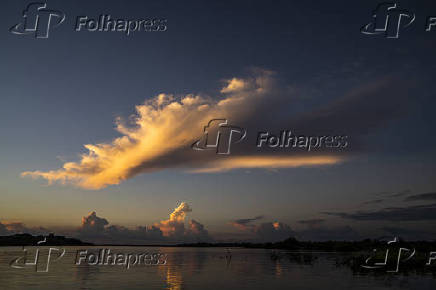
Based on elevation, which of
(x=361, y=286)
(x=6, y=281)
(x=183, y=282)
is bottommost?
(x=6, y=281)

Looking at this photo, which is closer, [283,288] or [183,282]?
[283,288]

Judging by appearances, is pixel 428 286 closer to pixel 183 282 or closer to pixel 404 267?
pixel 404 267

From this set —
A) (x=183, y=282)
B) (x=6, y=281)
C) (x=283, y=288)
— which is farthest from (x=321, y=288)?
(x=6, y=281)

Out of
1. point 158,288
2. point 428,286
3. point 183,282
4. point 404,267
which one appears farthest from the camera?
point 404,267

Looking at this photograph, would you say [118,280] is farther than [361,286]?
Yes

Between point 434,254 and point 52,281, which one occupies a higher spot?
point 434,254

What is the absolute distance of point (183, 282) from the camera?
4806 cm

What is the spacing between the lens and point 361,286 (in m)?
45.1

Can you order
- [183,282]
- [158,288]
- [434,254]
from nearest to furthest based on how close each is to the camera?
[158,288] → [183,282] → [434,254]

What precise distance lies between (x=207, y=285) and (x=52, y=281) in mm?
21497

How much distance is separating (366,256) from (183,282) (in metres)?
45.9

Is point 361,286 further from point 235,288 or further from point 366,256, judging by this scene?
point 366,256

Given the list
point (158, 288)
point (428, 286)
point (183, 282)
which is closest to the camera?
point (158, 288)

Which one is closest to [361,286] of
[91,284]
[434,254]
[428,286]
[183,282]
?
[428,286]
